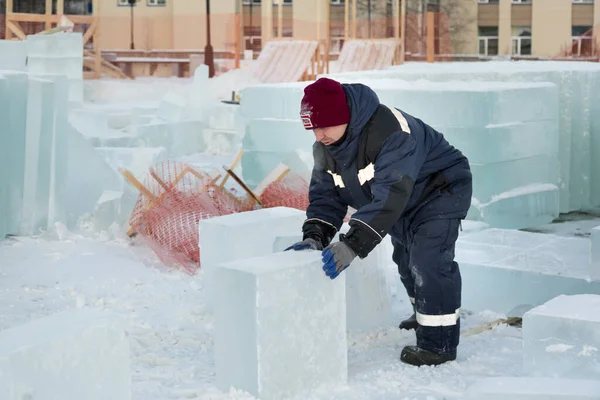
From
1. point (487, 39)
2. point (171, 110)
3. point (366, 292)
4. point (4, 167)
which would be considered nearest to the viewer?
point (366, 292)

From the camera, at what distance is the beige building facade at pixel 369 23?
2862 cm

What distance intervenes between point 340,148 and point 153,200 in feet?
10.9

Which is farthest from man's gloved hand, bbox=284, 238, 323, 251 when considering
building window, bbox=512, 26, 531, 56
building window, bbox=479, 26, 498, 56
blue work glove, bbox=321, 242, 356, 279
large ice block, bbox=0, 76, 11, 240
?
building window, bbox=479, 26, 498, 56

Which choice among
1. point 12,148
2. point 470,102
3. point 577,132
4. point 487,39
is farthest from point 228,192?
point 487,39

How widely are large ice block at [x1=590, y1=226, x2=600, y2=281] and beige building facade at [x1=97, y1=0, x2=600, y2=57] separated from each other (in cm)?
2243

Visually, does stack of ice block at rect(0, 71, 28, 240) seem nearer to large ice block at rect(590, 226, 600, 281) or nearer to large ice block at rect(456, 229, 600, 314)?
large ice block at rect(456, 229, 600, 314)

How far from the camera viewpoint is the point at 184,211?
21.5 feet

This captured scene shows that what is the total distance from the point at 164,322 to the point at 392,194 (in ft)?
5.27

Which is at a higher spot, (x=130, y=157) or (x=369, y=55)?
(x=369, y=55)

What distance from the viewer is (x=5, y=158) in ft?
22.0

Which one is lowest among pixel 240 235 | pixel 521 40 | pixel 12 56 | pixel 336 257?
pixel 240 235

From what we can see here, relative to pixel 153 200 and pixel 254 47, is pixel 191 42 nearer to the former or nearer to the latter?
pixel 254 47

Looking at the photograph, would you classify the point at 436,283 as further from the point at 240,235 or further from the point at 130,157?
the point at 130,157

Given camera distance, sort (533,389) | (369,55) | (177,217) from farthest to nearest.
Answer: (369,55), (177,217), (533,389)
